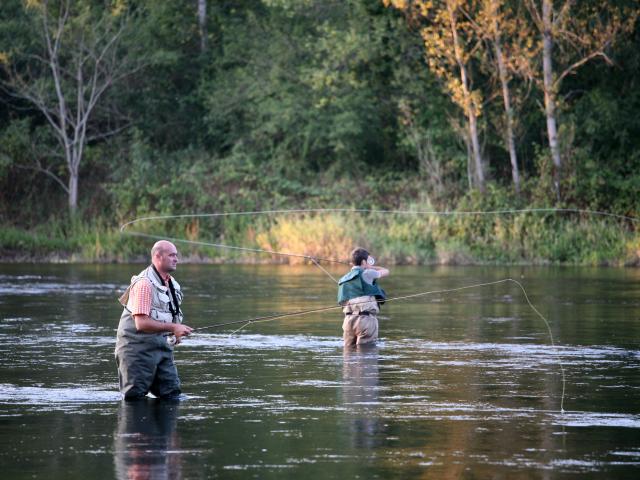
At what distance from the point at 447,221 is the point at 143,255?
818cm

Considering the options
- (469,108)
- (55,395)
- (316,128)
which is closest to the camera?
(55,395)

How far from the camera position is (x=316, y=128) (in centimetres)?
4712

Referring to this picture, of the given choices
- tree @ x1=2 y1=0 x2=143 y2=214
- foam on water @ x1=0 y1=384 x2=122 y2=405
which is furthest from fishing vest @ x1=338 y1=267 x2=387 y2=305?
tree @ x1=2 y1=0 x2=143 y2=214

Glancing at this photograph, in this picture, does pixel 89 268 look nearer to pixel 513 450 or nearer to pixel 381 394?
pixel 381 394

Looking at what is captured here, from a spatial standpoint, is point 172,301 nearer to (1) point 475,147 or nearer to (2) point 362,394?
(2) point 362,394

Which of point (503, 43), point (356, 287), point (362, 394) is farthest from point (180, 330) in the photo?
point (503, 43)

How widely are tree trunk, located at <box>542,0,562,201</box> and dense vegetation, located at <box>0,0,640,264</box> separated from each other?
12 centimetres

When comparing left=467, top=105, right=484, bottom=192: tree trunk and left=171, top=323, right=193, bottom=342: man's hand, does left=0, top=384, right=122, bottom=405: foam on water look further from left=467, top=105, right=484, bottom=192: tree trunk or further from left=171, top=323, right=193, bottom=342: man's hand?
left=467, top=105, right=484, bottom=192: tree trunk

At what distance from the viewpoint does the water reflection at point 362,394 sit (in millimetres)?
10758

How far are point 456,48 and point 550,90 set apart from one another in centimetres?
276

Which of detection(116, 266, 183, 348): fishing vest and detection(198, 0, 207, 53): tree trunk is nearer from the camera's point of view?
detection(116, 266, 183, 348): fishing vest

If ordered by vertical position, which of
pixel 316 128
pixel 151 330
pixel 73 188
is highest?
pixel 316 128

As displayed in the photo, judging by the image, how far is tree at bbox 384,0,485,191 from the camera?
40688 millimetres

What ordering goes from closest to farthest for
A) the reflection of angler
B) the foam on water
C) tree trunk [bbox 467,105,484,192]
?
1. the reflection of angler
2. the foam on water
3. tree trunk [bbox 467,105,484,192]
